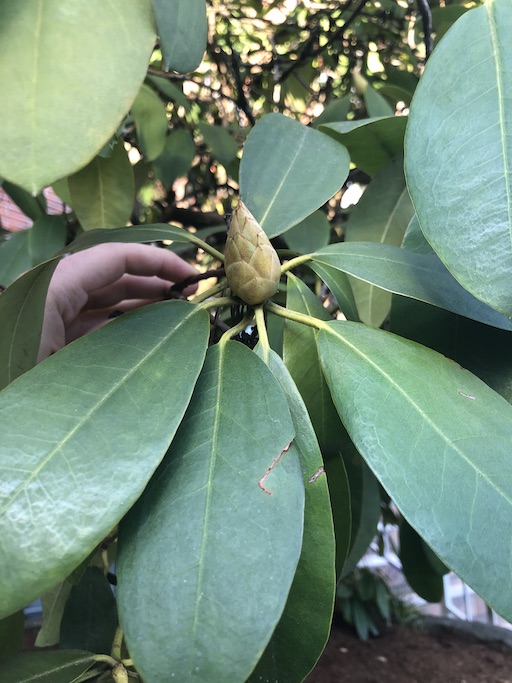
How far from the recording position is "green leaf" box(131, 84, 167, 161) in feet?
2.80

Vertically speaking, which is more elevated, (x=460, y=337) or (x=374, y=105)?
(x=374, y=105)

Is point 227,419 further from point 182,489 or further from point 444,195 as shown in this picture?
point 444,195

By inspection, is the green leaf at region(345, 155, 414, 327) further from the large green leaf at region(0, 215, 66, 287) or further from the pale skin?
the large green leaf at region(0, 215, 66, 287)

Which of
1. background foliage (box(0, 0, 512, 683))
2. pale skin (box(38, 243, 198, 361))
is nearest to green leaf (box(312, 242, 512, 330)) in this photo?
background foliage (box(0, 0, 512, 683))

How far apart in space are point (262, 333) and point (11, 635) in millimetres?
383

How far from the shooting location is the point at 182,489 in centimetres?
33

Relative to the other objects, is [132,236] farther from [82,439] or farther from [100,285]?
[100,285]

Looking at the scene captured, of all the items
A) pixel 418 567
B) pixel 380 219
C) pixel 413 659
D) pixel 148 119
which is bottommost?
pixel 413 659

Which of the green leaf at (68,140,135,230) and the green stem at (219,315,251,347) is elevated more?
the green leaf at (68,140,135,230)

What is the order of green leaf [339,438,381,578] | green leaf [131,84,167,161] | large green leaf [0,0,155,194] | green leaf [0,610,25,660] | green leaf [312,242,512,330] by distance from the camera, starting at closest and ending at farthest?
1. large green leaf [0,0,155,194]
2. green leaf [312,242,512,330]
3. green leaf [0,610,25,660]
4. green leaf [339,438,381,578]
5. green leaf [131,84,167,161]

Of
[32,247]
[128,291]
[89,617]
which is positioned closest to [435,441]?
[89,617]

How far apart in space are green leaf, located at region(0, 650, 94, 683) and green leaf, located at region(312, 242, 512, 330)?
0.36 metres

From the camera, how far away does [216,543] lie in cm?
30

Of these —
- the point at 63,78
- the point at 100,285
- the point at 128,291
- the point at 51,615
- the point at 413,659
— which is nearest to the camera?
the point at 63,78
